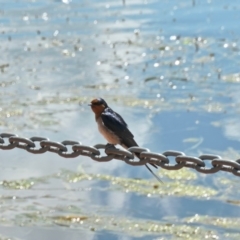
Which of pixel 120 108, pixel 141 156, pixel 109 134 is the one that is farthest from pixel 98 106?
pixel 120 108

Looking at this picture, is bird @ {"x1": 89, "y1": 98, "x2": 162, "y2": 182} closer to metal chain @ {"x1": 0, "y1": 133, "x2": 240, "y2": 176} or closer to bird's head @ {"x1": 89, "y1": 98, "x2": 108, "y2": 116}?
bird's head @ {"x1": 89, "y1": 98, "x2": 108, "y2": 116}

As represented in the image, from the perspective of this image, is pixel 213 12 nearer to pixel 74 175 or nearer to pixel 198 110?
pixel 198 110

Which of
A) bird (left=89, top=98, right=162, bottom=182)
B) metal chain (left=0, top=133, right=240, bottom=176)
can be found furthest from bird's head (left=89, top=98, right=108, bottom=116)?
metal chain (left=0, top=133, right=240, bottom=176)

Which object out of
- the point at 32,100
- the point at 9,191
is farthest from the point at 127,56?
the point at 9,191

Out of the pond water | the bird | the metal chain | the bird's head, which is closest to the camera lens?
the metal chain

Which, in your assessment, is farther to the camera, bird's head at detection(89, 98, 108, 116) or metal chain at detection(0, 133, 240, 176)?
bird's head at detection(89, 98, 108, 116)

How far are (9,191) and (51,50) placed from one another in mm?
3559

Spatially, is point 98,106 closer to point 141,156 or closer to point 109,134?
point 109,134

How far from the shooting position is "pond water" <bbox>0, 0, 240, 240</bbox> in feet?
16.6

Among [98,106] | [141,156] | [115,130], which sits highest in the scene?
[98,106]

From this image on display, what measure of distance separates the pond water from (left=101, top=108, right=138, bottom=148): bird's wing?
152cm

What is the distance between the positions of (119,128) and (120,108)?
11.7 ft

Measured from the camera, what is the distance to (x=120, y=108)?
696 cm

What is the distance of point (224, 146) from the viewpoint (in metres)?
6.04
